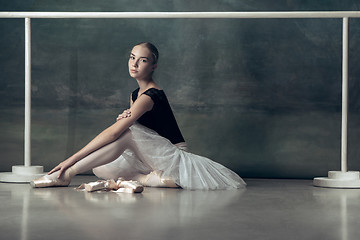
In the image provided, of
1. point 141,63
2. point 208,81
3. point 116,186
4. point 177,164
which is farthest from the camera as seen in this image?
point 208,81

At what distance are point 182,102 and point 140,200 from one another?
3.70ft

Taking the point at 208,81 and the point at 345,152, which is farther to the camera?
the point at 208,81

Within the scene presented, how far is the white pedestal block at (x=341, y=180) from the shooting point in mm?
2783

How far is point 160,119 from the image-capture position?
2.79 metres

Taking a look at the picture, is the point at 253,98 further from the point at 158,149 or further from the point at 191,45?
the point at 158,149

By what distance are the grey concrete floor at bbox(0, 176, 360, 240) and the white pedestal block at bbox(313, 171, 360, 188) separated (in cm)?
8

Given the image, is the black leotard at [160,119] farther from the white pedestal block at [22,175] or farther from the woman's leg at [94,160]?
the white pedestal block at [22,175]

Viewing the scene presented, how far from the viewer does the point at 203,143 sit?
328 centimetres

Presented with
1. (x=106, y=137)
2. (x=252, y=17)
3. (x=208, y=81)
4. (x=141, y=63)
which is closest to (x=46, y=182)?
(x=106, y=137)

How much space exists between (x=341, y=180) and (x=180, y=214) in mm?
1192

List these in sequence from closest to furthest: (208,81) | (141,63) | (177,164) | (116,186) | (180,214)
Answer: (180,214) < (116,186) < (177,164) < (141,63) < (208,81)

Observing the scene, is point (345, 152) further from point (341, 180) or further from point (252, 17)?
point (252, 17)

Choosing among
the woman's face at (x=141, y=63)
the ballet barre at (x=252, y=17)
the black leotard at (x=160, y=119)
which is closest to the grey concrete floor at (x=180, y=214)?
the ballet barre at (x=252, y=17)

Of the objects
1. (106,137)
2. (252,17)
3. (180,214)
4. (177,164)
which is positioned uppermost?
(252,17)
